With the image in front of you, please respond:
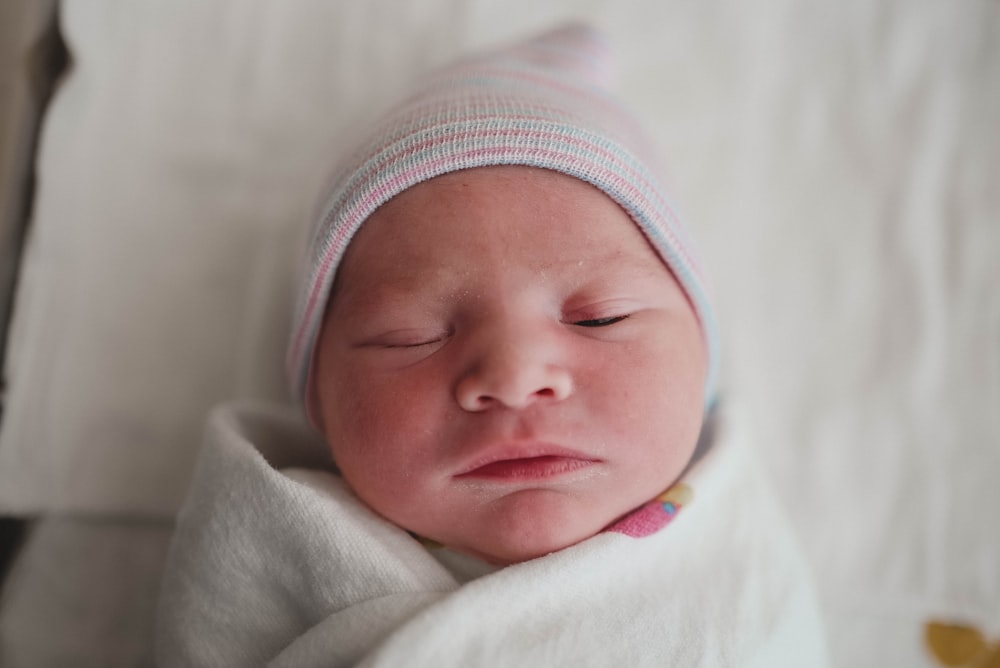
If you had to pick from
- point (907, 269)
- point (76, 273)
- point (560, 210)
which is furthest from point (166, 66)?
point (907, 269)

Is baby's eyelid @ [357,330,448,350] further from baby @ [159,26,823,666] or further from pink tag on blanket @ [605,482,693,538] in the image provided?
pink tag on blanket @ [605,482,693,538]

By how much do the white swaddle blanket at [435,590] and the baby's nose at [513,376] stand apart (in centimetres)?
19

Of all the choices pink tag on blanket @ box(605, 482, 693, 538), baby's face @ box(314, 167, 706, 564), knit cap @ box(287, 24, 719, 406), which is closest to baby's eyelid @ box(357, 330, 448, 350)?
baby's face @ box(314, 167, 706, 564)

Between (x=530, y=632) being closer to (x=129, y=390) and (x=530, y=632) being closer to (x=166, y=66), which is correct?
(x=129, y=390)

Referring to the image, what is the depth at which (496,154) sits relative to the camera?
3.03 ft

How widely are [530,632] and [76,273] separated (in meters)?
0.95

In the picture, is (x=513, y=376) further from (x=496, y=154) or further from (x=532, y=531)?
(x=496, y=154)

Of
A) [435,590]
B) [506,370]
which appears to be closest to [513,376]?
[506,370]

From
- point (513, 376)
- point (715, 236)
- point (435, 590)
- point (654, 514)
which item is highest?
point (715, 236)

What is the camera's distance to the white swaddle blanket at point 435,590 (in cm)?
82

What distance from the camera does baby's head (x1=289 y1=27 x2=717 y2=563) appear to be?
84 cm

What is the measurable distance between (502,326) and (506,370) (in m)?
0.06

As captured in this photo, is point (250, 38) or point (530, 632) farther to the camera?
point (250, 38)

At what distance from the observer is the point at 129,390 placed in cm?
123
